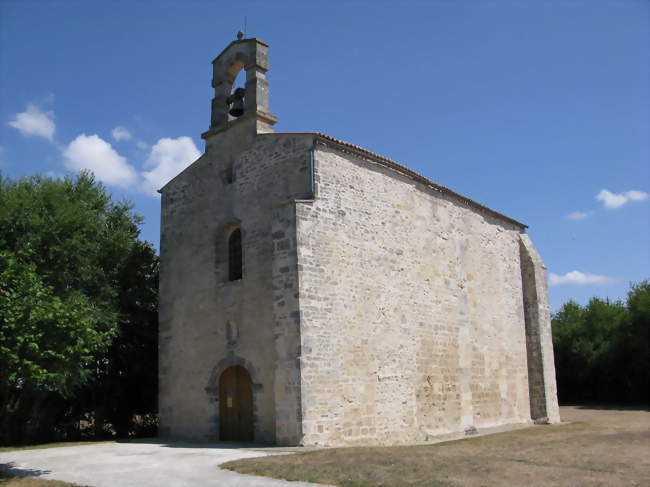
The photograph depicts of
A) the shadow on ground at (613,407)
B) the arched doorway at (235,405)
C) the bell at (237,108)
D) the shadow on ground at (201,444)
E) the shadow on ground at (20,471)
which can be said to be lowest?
the shadow on ground at (613,407)

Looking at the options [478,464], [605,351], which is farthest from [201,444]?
[605,351]

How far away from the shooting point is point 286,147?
45.7ft

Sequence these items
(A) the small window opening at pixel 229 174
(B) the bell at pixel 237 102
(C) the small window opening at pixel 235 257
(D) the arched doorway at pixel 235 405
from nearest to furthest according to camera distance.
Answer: (D) the arched doorway at pixel 235 405
(C) the small window opening at pixel 235 257
(A) the small window opening at pixel 229 174
(B) the bell at pixel 237 102

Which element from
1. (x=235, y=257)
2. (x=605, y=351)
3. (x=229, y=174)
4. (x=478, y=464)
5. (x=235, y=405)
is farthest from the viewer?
(x=605, y=351)

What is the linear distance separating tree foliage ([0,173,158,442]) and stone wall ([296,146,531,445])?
470 centimetres

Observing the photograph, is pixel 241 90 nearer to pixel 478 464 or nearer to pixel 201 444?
pixel 201 444

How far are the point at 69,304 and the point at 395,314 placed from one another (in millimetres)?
7545

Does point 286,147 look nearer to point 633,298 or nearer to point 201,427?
point 201,427

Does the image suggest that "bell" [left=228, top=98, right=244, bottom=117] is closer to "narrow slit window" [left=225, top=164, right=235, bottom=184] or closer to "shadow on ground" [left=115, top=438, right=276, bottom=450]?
"narrow slit window" [left=225, top=164, right=235, bottom=184]

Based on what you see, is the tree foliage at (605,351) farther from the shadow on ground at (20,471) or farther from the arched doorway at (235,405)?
the shadow on ground at (20,471)

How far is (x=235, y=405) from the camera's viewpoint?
45.3 ft

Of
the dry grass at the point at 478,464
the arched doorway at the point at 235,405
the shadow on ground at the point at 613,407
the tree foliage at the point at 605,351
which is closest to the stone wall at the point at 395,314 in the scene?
the dry grass at the point at 478,464

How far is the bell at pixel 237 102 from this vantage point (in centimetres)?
1576

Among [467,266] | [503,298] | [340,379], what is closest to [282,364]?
[340,379]
